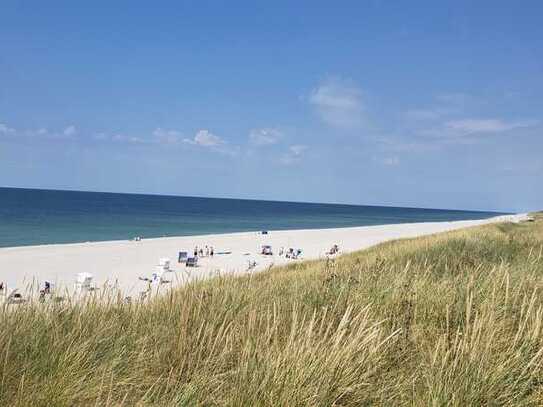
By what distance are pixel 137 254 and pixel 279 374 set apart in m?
25.2

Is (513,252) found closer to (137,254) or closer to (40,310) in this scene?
(40,310)

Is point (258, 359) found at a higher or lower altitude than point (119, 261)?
higher

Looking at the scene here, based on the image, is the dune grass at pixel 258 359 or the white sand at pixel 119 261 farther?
the white sand at pixel 119 261

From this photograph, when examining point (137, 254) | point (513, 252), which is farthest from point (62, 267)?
point (513, 252)

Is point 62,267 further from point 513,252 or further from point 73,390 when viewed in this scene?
point 73,390

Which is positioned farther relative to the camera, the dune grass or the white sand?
the white sand

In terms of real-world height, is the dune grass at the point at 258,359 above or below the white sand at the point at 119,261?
above

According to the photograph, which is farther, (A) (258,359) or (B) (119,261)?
(B) (119,261)

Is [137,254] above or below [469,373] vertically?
below

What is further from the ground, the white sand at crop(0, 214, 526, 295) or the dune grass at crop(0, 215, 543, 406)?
the dune grass at crop(0, 215, 543, 406)

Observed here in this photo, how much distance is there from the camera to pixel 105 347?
3.15 metres

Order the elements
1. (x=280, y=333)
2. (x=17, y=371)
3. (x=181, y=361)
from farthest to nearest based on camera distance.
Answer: (x=280, y=333)
(x=181, y=361)
(x=17, y=371)

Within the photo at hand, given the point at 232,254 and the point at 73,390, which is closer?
the point at 73,390

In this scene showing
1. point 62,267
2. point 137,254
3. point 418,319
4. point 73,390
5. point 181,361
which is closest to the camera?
point 73,390
